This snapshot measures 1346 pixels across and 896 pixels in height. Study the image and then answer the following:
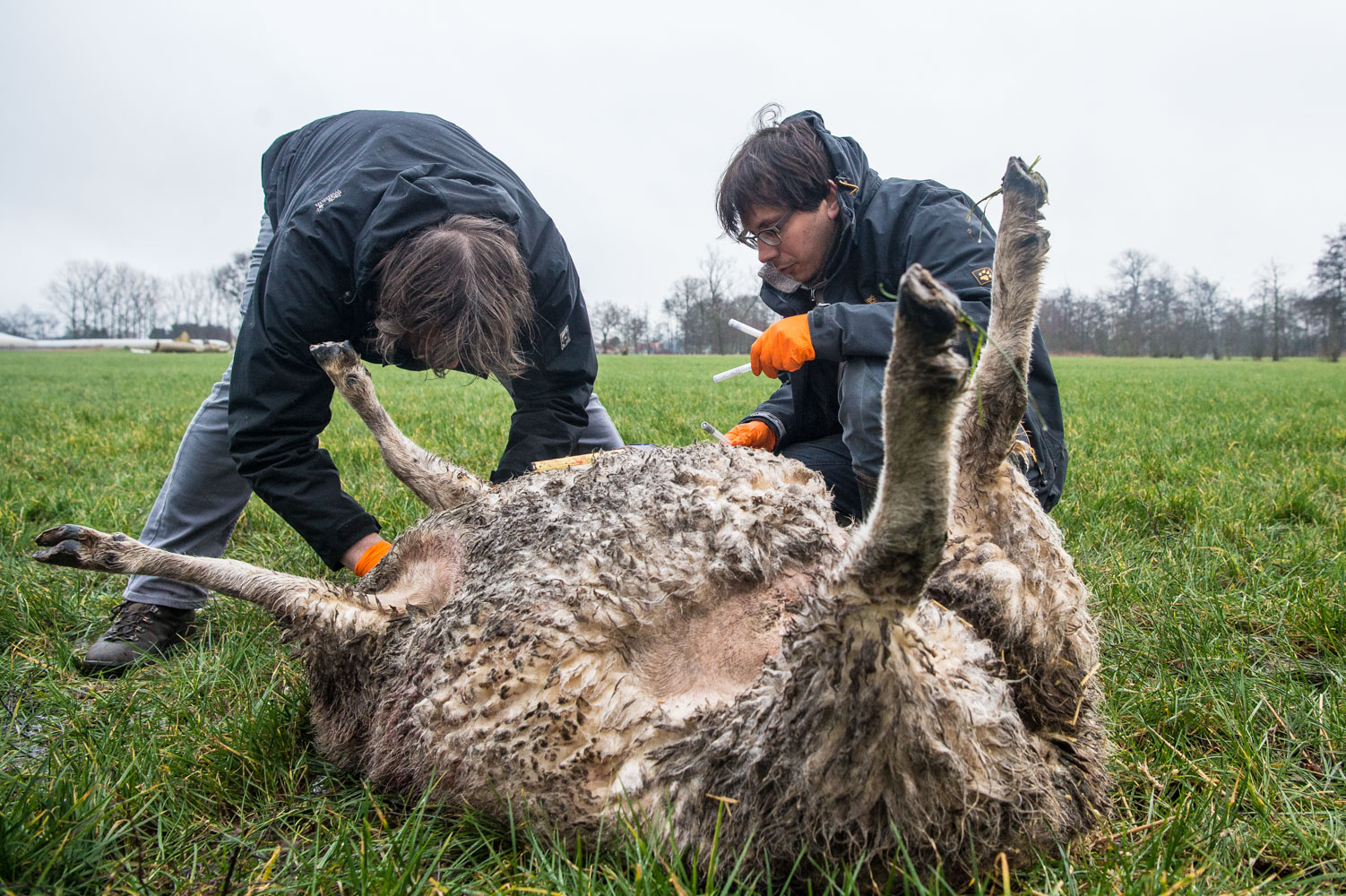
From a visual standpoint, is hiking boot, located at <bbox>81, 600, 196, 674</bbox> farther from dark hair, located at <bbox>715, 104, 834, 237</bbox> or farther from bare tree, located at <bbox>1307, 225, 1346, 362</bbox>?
bare tree, located at <bbox>1307, 225, 1346, 362</bbox>

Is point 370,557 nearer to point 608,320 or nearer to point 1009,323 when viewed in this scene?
point 1009,323

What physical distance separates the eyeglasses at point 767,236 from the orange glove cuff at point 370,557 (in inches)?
77.7

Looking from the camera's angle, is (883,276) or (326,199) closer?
(326,199)

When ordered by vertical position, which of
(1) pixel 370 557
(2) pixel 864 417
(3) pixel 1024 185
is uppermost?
(3) pixel 1024 185

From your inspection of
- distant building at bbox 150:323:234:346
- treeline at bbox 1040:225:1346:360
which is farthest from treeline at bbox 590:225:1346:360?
distant building at bbox 150:323:234:346

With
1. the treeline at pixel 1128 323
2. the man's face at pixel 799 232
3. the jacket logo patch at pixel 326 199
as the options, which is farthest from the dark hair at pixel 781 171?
the treeline at pixel 1128 323

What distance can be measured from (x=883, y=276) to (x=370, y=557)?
2384 mm

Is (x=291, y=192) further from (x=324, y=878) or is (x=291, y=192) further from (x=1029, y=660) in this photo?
(x=1029, y=660)

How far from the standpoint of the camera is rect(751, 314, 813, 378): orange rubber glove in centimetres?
289

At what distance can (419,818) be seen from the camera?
5.21ft

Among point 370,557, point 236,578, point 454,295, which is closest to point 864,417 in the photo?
point 454,295

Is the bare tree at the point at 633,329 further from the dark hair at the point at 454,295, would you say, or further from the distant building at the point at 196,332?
the dark hair at the point at 454,295

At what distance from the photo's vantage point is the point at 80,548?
7.87 feet

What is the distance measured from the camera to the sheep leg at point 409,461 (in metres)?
2.90
